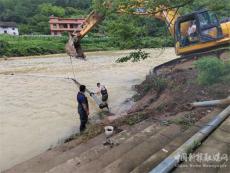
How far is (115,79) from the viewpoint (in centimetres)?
2109

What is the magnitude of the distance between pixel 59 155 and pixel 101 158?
1637mm

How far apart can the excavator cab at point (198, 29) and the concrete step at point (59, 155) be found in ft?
26.4

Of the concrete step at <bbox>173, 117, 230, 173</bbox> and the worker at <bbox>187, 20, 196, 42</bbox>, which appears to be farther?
the worker at <bbox>187, 20, 196, 42</bbox>

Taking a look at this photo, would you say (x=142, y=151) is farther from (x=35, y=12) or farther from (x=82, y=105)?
(x=35, y=12)

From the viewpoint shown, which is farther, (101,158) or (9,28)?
(9,28)

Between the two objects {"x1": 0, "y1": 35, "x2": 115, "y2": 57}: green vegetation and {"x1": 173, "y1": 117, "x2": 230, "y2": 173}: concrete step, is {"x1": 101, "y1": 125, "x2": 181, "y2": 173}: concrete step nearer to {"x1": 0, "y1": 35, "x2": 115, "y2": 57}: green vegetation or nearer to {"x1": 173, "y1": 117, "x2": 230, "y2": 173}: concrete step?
{"x1": 173, "y1": 117, "x2": 230, "y2": 173}: concrete step

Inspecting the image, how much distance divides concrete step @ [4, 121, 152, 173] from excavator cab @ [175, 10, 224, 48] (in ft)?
26.4

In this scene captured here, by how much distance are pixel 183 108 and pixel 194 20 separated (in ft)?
24.2

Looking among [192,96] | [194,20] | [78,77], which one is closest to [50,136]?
[192,96]

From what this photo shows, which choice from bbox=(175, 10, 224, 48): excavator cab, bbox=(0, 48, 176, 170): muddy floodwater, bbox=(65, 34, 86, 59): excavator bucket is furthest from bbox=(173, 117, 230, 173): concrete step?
bbox=(65, 34, 86, 59): excavator bucket

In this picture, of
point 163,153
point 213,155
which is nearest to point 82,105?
point 163,153

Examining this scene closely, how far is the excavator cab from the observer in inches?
603

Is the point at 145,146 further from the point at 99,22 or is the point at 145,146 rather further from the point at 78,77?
the point at 78,77

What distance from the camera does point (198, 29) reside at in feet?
50.9
